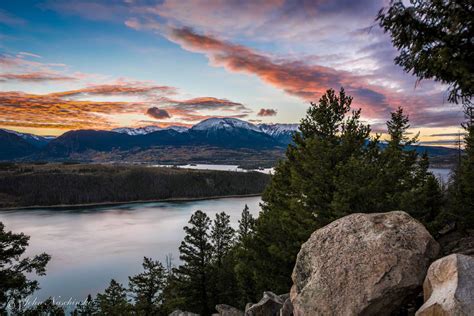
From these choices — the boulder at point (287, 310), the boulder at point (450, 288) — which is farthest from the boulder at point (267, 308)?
the boulder at point (450, 288)

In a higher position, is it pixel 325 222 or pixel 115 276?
pixel 325 222

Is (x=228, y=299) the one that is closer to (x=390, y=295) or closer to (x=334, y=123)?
(x=334, y=123)

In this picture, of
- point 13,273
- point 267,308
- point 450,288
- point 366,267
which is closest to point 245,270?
point 267,308

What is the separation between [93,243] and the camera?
96500mm

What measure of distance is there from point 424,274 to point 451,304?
2.69 m

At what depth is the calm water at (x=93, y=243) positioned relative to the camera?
6406 cm

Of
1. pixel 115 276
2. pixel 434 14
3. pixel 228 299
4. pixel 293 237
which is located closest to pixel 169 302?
pixel 228 299

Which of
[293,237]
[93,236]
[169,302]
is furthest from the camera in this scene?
[93,236]

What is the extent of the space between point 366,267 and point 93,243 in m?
102

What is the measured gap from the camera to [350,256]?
33.3ft

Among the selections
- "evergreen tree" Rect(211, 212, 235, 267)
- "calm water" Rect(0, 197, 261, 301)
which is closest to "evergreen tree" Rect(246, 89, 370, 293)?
"evergreen tree" Rect(211, 212, 235, 267)

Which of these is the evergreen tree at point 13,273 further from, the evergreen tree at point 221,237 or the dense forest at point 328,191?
the evergreen tree at point 221,237

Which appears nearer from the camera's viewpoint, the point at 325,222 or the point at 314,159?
the point at 325,222

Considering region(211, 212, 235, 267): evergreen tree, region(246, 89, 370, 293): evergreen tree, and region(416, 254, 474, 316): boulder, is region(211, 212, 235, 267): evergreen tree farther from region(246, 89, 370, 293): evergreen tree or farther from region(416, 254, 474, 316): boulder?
region(416, 254, 474, 316): boulder
